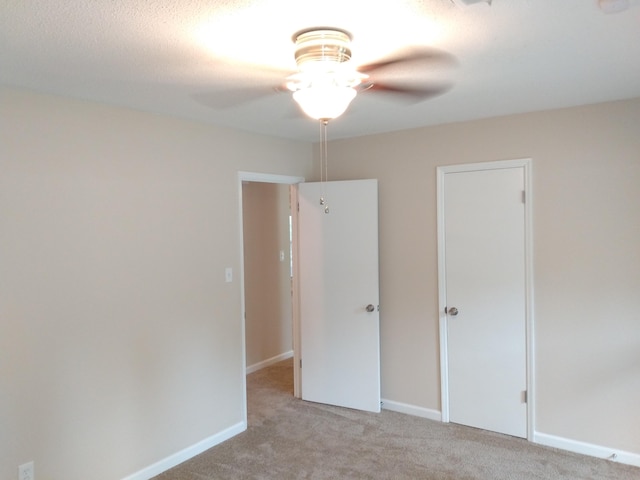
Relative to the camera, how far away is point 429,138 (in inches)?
148

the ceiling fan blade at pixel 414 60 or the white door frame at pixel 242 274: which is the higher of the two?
the ceiling fan blade at pixel 414 60

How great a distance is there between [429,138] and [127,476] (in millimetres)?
3250

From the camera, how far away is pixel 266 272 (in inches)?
210

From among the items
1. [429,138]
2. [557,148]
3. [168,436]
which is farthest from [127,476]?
[557,148]

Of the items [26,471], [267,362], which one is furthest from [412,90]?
[267,362]

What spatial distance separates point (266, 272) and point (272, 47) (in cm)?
362

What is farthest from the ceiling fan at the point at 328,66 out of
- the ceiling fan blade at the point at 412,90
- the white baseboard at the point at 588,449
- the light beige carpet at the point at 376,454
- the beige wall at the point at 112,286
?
the white baseboard at the point at 588,449

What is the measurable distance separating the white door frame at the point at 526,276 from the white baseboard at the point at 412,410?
2.7 inches

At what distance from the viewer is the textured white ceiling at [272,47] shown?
62.9 inches

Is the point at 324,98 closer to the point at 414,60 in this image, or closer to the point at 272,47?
the point at 272,47

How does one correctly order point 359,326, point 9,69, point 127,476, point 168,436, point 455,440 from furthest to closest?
point 359,326
point 455,440
point 168,436
point 127,476
point 9,69

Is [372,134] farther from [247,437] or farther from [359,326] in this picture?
[247,437]

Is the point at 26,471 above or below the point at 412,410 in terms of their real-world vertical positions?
above

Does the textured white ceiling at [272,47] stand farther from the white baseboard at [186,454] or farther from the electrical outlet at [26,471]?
the white baseboard at [186,454]
